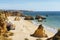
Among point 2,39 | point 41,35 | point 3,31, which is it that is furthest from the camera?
point 41,35

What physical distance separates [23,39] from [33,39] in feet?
4.32

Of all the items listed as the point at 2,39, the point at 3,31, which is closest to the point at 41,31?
the point at 3,31

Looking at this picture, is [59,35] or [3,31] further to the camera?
[3,31]

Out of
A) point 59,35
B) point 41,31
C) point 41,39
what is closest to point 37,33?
point 41,31

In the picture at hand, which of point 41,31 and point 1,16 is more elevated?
point 1,16

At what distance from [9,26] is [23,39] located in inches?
Answer: 399

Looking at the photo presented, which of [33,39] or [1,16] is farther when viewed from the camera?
[33,39]

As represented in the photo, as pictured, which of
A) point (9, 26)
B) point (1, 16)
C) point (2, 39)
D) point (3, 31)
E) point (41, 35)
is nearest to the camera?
point (2, 39)

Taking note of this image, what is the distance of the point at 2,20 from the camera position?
78.9 ft

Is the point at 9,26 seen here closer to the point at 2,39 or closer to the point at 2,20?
the point at 2,20

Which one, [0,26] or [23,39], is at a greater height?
[0,26]

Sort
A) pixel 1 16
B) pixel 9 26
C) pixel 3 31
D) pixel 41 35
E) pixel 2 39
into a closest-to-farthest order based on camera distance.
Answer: pixel 2 39, pixel 1 16, pixel 3 31, pixel 41 35, pixel 9 26

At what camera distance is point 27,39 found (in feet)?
83.7

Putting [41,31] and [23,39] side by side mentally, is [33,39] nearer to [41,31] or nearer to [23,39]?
[23,39]
